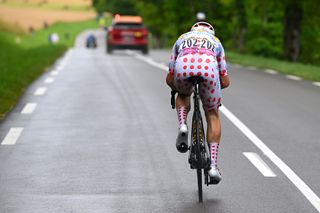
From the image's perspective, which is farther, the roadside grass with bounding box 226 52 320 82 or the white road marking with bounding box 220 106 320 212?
the roadside grass with bounding box 226 52 320 82

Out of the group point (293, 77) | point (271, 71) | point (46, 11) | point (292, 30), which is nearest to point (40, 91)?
point (293, 77)

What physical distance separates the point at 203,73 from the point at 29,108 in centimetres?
728

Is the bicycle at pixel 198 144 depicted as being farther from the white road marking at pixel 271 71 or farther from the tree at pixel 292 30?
the tree at pixel 292 30

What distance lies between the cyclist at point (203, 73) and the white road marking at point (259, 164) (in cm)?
129

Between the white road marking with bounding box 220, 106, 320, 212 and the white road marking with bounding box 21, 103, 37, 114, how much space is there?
3.26 m

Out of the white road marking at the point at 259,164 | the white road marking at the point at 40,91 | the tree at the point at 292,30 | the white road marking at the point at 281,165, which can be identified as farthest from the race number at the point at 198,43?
the tree at the point at 292,30

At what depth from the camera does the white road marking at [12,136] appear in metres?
10.1

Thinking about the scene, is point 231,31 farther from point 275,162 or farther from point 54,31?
point 275,162

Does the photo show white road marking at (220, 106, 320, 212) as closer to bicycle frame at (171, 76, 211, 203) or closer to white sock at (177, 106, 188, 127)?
bicycle frame at (171, 76, 211, 203)

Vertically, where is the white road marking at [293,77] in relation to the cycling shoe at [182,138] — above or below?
below

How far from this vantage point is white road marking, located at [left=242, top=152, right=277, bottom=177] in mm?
8273

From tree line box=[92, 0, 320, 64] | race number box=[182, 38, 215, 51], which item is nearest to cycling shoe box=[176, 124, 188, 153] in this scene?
race number box=[182, 38, 215, 51]

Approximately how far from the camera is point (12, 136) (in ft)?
34.7

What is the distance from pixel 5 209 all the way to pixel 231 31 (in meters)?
65.5
